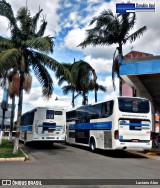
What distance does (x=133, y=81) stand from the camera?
22750 mm

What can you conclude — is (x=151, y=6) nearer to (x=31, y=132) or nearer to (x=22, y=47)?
(x=22, y=47)

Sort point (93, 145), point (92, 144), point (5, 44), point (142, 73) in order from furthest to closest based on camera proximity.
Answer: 1. point (92, 144)
2. point (93, 145)
3. point (142, 73)
4. point (5, 44)

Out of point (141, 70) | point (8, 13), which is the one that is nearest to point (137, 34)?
point (141, 70)

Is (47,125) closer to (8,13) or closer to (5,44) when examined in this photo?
(5,44)

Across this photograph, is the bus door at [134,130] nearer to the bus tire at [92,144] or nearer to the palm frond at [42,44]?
the bus tire at [92,144]

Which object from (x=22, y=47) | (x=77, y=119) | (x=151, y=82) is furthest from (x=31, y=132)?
(x=151, y=82)

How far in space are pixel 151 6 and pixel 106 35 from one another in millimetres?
6898

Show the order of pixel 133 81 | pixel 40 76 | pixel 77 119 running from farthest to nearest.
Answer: pixel 77 119 → pixel 133 81 → pixel 40 76

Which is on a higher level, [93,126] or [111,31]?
[111,31]

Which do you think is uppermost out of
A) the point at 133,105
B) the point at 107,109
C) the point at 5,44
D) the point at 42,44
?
the point at 5,44

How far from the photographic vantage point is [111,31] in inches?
998

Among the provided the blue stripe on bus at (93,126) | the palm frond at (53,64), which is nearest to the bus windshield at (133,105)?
the blue stripe on bus at (93,126)

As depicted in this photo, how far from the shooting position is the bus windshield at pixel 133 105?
17859mm

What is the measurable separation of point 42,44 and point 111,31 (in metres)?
10.3
